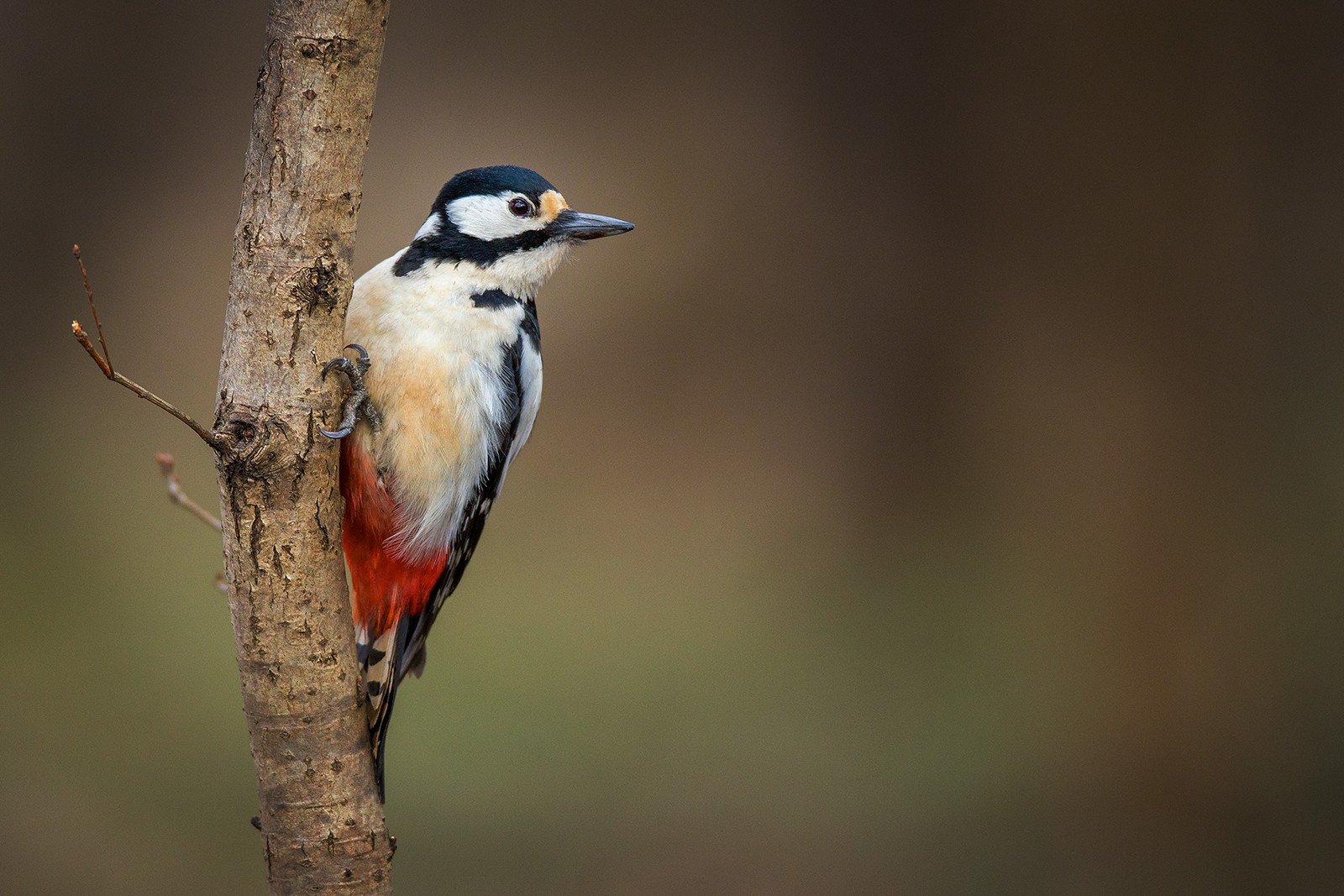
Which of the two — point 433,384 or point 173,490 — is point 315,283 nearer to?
point 433,384

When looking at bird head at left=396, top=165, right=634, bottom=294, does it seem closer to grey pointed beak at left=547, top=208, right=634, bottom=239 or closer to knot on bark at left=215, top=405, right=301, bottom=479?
grey pointed beak at left=547, top=208, right=634, bottom=239

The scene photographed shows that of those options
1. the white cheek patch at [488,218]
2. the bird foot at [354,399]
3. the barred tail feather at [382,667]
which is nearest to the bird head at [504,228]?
the white cheek patch at [488,218]

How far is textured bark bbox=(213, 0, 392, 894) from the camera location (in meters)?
1.11

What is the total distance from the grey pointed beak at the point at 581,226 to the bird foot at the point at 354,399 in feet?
1.29

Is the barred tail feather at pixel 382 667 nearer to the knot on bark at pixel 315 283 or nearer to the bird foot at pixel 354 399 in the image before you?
the bird foot at pixel 354 399

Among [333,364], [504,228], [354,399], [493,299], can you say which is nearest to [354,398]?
[354,399]

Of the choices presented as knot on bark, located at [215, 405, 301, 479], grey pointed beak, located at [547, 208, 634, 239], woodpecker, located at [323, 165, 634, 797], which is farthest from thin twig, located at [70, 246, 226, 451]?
grey pointed beak, located at [547, 208, 634, 239]

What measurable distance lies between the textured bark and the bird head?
0.50 metres

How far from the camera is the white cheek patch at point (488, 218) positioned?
1.70 meters

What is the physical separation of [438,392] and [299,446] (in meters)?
0.39

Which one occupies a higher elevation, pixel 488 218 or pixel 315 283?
pixel 488 218

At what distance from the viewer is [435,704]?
377cm

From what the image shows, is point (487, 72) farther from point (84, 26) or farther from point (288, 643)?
point (288, 643)

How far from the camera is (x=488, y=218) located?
171cm
